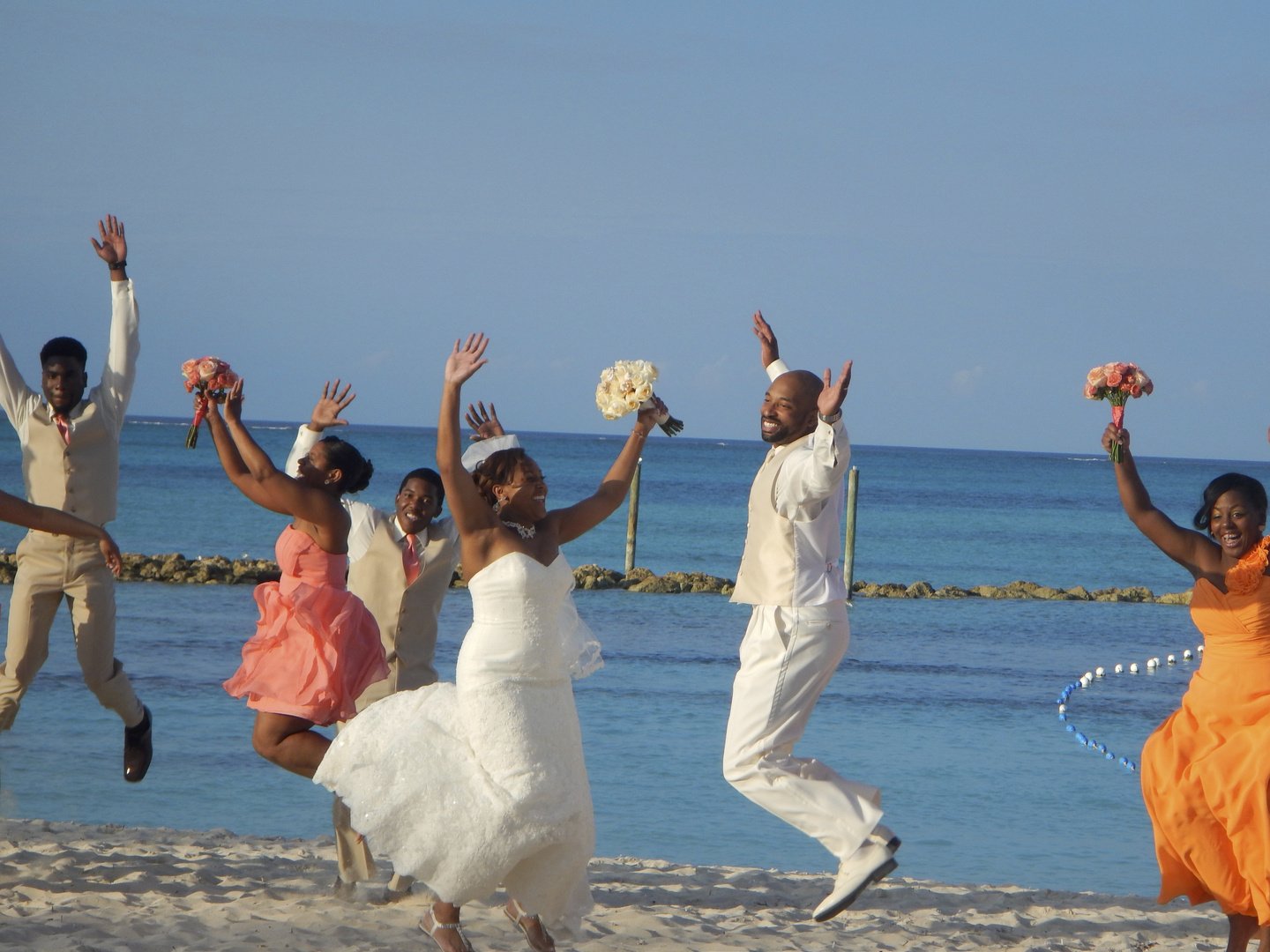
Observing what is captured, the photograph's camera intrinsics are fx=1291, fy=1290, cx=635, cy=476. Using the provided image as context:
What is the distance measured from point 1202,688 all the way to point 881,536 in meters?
38.9

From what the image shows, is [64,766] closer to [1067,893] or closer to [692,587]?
[1067,893]

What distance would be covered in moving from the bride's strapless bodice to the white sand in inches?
51.4

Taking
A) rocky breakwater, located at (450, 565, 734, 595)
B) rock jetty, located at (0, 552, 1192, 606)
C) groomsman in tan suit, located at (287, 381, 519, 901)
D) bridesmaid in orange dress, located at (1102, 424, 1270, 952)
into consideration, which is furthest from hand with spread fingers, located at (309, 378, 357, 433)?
rocky breakwater, located at (450, 565, 734, 595)

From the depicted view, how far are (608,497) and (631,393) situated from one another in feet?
1.63

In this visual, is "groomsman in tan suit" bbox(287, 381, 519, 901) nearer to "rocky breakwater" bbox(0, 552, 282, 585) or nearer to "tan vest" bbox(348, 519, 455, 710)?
"tan vest" bbox(348, 519, 455, 710)

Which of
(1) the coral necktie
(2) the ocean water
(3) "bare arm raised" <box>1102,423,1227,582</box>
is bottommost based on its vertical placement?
(2) the ocean water

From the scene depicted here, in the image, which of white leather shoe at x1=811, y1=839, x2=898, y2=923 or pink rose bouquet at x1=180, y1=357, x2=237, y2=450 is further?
pink rose bouquet at x1=180, y1=357, x2=237, y2=450

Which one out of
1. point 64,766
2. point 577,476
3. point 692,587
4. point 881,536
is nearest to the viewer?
point 64,766

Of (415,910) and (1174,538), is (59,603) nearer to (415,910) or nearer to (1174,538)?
(415,910)

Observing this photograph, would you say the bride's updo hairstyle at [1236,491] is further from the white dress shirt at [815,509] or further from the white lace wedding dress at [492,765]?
the white lace wedding dress at [492,765]

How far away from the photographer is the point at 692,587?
77.5 feet

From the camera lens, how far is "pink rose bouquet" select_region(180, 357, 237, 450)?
5.89 metres

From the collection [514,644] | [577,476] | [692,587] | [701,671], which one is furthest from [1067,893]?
[577,476]

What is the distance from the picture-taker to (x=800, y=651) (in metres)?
5.45
